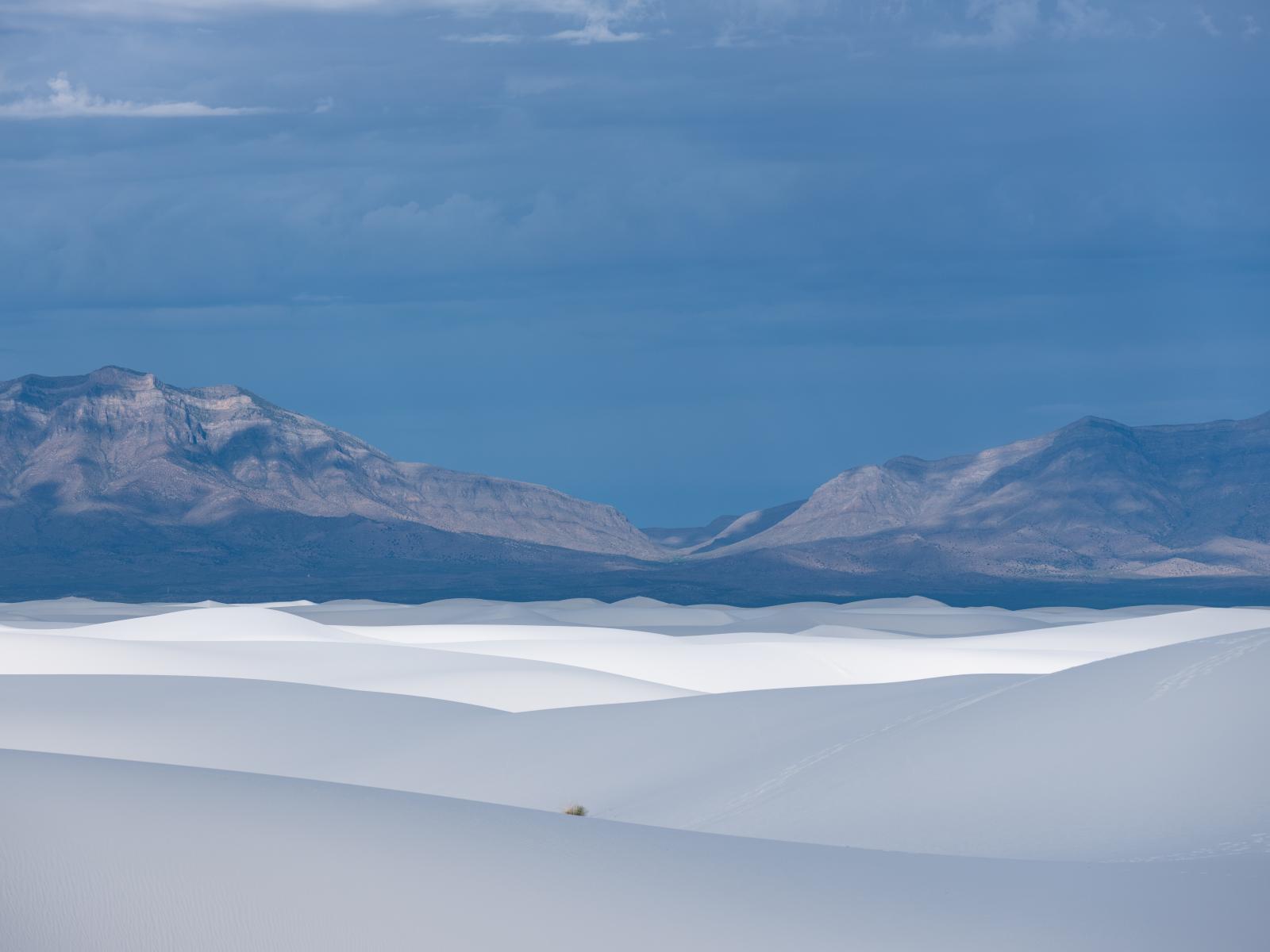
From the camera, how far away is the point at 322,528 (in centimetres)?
15238

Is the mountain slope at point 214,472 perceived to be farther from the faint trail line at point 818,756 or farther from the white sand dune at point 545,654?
the faint trail line at point 818,756

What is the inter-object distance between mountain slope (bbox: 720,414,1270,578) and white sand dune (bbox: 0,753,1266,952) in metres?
134

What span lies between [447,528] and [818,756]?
159 metres

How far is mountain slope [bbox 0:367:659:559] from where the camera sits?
159 meters

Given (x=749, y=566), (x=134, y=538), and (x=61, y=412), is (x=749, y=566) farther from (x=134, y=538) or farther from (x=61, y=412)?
(x=61, y=412)

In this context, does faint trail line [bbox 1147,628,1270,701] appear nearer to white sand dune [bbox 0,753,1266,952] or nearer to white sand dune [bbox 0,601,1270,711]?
white sand dune [bbox 0,753,1266,952]

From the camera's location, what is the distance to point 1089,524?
17125 cm

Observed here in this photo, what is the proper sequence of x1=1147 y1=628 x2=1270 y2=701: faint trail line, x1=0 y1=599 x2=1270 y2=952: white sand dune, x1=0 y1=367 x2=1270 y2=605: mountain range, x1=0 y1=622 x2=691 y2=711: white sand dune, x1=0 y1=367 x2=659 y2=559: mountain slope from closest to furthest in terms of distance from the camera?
x1=0 y1=599 x2=1270 y2=952: white sand dune, x1=1147 y1=628 x2=1270 y2=701: faint trail line, x1=0 y1=622 x2=691 y2=711: white sand dune, x1=0 y1=367 x2=1270 y2=605: mountain range, x1=0 y1=367 x2=659 y2=559: mountain slope

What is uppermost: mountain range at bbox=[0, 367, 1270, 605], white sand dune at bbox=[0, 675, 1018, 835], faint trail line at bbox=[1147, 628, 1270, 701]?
mountain range at bbox=[0, 367, 1270, 605]

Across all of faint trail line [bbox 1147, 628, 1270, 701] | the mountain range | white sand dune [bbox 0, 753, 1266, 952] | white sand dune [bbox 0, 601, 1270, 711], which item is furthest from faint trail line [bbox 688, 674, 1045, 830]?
the mountain range

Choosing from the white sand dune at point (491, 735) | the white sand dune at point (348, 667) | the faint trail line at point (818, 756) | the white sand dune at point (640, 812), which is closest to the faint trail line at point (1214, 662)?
the white sand dune at point (640, 812)

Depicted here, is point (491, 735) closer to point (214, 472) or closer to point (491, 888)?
point (491, 888)

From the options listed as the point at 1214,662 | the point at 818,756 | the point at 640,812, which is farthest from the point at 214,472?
the point at 1214,662

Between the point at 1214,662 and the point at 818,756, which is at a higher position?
the point at 1214,662
